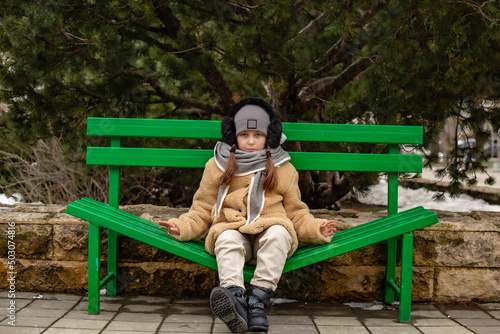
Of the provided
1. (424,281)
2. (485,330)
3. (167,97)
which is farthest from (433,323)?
(167,97)

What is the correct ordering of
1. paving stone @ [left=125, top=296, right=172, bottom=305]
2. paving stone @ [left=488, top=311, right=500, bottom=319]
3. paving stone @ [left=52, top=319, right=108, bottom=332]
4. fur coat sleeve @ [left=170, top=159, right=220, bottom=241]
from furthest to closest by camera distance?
1. paving stone @ [left=125, top=296, right=172, bottom=305]
2. paving stone @ [left=488, top=311, right=500, bottom=319]
3. fur coat sleeve @ [left=170, top=159, right=220, bottom=241]
4. paving stone @ [left=52, top=319, right=108, bottom=332]

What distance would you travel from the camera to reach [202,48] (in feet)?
12.3

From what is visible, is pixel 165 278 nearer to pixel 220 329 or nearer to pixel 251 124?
pixel 220 329

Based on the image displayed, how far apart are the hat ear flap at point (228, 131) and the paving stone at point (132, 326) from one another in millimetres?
1052

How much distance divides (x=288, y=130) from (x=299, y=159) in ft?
0.62

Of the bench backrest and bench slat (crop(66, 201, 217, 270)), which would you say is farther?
the bench backrest

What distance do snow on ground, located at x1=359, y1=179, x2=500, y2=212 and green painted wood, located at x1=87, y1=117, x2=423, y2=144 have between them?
11.1 feet

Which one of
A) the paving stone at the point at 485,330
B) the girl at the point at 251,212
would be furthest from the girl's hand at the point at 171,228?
the paving stone at the point at 485,330

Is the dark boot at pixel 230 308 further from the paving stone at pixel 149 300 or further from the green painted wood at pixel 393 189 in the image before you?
the green painted wood at pixel 393 189

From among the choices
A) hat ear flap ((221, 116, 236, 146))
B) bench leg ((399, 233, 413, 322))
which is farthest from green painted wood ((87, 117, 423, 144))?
bench leg ((399, 233, 413, 322))

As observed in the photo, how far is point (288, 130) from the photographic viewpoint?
3230 mm

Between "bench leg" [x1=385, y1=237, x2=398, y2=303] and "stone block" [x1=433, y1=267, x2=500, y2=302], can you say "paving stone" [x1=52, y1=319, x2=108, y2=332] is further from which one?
"stone block" [x1=433, y1=267, x2=500, y2=302]

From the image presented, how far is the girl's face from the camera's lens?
9.65ft

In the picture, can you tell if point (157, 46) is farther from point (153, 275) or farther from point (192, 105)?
point (153, 275)
